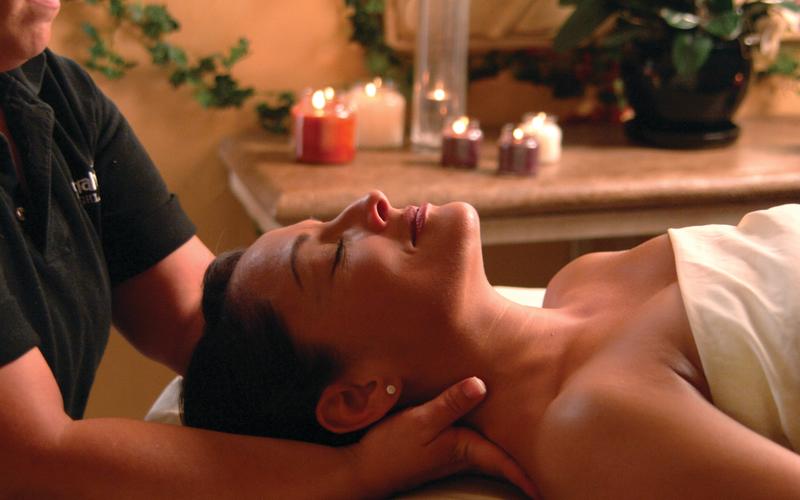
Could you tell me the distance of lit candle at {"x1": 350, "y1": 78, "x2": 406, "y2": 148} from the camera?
2279mm

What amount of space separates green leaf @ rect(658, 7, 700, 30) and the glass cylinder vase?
462 mm

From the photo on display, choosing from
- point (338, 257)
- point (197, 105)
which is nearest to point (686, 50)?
point (197, 105)

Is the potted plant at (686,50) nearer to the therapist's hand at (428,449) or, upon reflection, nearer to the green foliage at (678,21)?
the green foliage at (678,21)

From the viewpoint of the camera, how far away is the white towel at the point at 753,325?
3.31 ft

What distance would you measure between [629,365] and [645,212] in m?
1.02

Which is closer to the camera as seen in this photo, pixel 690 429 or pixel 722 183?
pixel 690 429

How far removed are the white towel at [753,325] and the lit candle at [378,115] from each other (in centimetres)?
122

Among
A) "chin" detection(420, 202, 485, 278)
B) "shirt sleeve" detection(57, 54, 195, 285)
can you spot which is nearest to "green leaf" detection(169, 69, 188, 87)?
"shirt sleeve" detection(57, 54, 195, 285)

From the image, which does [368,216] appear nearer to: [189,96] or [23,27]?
[23,27]

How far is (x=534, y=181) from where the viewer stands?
2.00m

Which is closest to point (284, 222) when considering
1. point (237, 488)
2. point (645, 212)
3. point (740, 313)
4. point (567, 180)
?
point (567, 180)

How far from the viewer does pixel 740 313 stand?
1.05 metres

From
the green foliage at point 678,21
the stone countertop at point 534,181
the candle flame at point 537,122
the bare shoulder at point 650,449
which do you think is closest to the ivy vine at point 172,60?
the stone countertop at point 534,181

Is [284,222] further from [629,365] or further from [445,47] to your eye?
[629,365]
